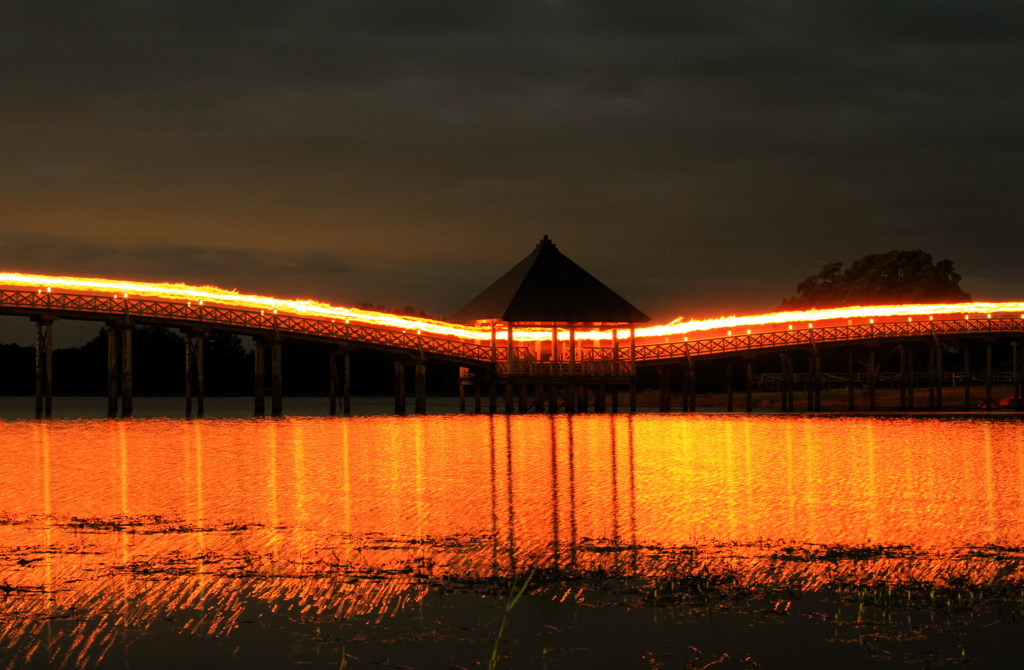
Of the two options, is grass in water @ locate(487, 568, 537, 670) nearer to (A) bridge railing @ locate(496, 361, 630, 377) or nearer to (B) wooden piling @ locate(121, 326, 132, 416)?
(B) wooden piling @ locate(121, 326, 132, 416)

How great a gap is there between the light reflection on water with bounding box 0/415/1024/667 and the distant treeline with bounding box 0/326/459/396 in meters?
83.0

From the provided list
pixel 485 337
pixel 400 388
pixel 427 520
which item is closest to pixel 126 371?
pixel 400 388

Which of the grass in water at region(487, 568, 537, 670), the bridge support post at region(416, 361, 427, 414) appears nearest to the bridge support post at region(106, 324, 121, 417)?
the bridge support post at region(416, 361, 427, 414)

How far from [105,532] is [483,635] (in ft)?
27.8

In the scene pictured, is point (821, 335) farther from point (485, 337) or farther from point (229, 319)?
point (229, 319)

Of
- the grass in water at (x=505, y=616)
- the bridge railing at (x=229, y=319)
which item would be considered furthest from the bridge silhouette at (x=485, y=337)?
the grass in water at (x=505, y=616)

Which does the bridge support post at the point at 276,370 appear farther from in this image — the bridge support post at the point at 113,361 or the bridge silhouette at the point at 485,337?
the bridge support post at the point at 113,361

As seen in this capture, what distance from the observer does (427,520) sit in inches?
765

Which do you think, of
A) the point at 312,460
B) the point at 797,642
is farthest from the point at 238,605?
the point at 312,460

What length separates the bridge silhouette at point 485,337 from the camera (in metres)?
55.2

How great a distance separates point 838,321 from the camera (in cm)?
7162

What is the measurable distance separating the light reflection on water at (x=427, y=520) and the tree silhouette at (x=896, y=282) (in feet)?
224

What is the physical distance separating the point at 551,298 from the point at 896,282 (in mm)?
49950

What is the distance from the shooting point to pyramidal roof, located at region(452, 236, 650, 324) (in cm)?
6681
